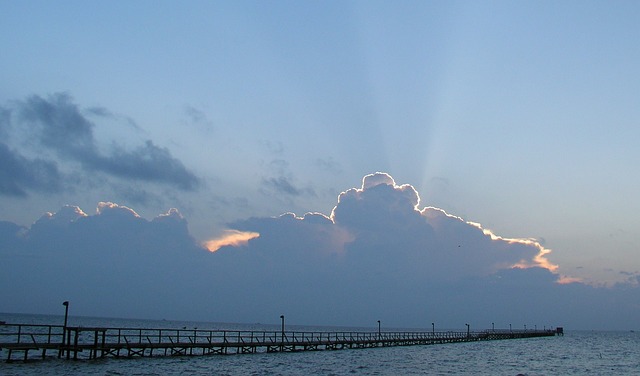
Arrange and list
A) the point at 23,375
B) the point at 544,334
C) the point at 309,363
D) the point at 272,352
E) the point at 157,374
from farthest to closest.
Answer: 1. the point at 544,334
2. the point at 272,352
3. the point at 309,363
4. the point at 157,374
5. the point at 23,375

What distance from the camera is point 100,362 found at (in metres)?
46.7

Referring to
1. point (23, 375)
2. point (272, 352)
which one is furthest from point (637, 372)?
point (23, 375)

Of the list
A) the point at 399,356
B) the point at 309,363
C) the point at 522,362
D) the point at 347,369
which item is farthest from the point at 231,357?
the point at 522,362

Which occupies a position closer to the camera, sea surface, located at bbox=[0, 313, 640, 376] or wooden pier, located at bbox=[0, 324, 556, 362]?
sea surface, located at bbox=[0, 313, 640, 376]

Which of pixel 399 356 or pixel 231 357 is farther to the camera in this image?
pixel 399 356

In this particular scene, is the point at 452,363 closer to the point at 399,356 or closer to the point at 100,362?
the point at 399,356

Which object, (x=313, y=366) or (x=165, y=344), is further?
(x=313, y=366)

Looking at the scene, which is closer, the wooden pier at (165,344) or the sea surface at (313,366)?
the sea surface at (313,366)

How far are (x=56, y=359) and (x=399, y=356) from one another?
126 ft

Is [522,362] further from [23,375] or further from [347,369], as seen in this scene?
[23,375]

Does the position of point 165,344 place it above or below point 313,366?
above

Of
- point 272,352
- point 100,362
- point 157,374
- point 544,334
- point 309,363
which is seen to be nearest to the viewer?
point 157,374

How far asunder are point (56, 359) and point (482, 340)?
101 meters

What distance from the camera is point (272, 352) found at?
67.2 m
